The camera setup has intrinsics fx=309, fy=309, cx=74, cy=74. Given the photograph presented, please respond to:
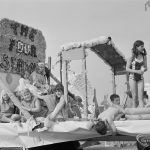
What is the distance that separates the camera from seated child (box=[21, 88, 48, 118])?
A: 5.16m

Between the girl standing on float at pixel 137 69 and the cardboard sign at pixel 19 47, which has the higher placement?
the cardboard sign at pixel 19 47

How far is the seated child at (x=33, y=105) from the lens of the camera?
5.16 m

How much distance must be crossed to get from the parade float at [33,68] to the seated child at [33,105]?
240mm

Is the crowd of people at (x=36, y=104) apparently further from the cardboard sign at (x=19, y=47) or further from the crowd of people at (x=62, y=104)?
the cardboard sign at (x=19, y=47)

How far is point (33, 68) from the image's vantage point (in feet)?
25.5

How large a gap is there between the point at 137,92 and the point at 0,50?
125 inches

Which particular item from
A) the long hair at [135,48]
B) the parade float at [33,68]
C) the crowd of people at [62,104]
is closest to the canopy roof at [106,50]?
the parade float at [33,68]

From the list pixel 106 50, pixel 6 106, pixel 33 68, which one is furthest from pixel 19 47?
pixel 106 50

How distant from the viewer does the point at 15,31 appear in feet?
24.2

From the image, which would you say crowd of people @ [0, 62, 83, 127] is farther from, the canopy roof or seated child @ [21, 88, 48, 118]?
the canopy roof

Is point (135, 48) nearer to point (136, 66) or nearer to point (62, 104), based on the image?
point (136, 66)

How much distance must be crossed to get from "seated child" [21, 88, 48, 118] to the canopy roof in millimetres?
1987

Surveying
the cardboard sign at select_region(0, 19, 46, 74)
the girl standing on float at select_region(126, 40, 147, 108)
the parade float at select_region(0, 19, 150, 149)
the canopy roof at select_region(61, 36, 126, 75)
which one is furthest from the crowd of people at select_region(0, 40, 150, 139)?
the canopy roof at select_region(61, 36, 126, 75)

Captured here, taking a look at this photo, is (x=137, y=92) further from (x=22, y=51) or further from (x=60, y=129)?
(x=22, y=51)
